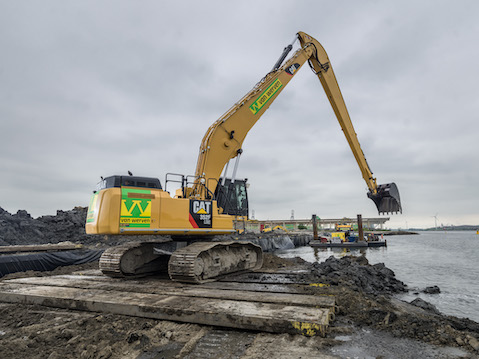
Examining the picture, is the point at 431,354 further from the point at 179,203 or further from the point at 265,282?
the point at 179,203

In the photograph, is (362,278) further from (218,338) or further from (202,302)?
(218,338)

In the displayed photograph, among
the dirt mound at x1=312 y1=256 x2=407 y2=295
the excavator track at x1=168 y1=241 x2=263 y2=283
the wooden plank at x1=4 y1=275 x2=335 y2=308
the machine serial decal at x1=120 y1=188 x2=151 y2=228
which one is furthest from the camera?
the dirt mound at x1=312 y1=256 x2=407 y2=295

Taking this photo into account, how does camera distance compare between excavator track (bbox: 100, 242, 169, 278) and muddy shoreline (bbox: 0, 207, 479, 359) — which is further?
excavator track (bbox: 100, 242, 169, 278)

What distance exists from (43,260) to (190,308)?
9.33 meters

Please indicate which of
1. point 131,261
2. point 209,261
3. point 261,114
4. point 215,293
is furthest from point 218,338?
point 261,114

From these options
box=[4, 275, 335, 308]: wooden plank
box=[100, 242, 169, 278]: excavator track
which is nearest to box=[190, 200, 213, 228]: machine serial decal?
box=[100, 242, 169, 278]: excavator track

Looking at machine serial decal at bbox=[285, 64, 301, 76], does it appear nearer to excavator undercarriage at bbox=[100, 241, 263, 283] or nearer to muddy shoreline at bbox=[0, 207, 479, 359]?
excavator undercarriage at bbox=[100, 241, 263, 283]

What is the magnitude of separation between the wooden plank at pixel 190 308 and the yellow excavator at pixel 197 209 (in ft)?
5.16

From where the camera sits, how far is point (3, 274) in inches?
383

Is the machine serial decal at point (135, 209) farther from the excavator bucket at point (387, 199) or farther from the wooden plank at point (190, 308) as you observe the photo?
the excavator bucket at point (387, 199)

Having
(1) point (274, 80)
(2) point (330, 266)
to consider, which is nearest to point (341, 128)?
(1) point (274, 80)

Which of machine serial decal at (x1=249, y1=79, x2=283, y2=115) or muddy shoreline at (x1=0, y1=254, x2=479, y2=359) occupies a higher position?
machine serial decal at (x1=249, y1=79, x2=283, y2=115)

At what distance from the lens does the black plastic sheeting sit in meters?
9.99

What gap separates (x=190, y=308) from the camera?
456cm
